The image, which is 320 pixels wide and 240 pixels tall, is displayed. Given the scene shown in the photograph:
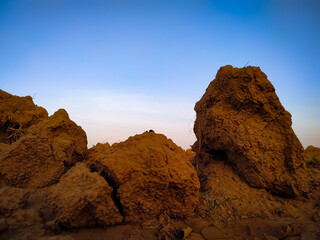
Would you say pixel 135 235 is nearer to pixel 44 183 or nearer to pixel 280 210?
pixel 44 183

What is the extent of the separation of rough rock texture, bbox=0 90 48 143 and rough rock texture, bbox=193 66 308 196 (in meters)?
4.21

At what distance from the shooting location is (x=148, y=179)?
7.80 feet

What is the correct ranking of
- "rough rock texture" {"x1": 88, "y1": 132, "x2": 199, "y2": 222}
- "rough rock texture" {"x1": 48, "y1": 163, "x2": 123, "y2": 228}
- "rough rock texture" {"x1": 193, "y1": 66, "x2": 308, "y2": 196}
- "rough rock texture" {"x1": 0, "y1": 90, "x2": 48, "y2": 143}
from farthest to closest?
1. "rough rock texture" {"x1": 0, "y1": 90, "x2": 48, "y2": 143}
2. "rough rock texture" {"x1": 193, "y1": 66, "x2": 308, "y2": 196}
3. "rough rock texture" {"x1": 88, "y1": 132, "x2": 199, "y2": 222}
4. "rough rock texture" {"x1": 48, "y1": 163, "x2": 123, "y2": 228}

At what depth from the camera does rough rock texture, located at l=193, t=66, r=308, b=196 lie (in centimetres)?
322

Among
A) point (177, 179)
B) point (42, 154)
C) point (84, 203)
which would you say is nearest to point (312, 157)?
point (177, 179)

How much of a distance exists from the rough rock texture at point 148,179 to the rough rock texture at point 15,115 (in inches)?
115

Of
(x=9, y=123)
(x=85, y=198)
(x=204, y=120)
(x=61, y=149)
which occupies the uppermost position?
(x=204, y=120)

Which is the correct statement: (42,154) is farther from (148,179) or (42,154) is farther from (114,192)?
(148,179)

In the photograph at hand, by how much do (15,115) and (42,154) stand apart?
2061 millimetres

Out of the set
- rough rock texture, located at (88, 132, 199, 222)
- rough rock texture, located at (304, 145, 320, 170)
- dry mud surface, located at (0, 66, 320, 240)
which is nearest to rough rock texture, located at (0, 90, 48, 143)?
dry mud surface, located at (0, 66, 320, 240)

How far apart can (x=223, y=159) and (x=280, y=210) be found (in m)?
1.25

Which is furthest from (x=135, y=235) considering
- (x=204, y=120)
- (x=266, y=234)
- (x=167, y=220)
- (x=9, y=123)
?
(x=9, y=123)

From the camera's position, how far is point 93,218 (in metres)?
2.12

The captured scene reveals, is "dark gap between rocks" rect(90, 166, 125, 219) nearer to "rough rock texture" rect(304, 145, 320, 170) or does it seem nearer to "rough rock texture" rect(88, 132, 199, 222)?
"rough rock texture" rect(88, 132, 199, 222)
